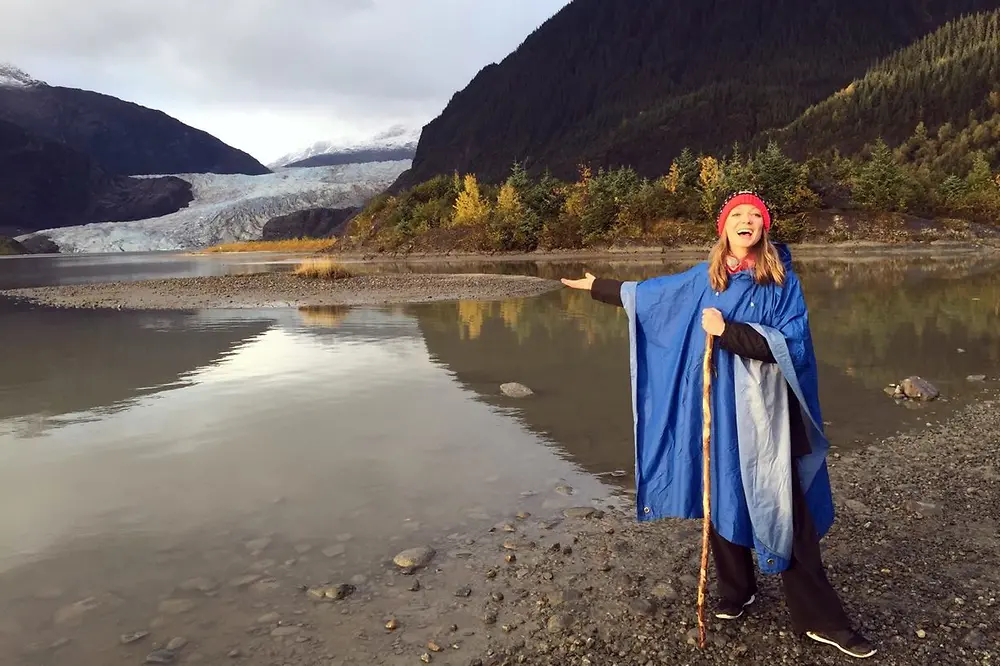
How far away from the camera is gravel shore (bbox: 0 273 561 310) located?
1014 inches

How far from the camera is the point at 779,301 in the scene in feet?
12.2

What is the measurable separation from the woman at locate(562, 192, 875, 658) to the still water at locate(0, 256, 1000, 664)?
2236mm

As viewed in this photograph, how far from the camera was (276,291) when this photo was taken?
2980cm

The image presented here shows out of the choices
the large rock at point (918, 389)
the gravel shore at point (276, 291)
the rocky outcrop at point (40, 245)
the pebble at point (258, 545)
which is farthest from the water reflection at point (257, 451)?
the rocky outcrop at point (40, 245)

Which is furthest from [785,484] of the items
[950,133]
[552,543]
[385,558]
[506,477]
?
[950,133]

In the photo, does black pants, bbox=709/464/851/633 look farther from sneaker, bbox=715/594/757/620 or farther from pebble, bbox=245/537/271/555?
pebble, bbox=245/537/271/555

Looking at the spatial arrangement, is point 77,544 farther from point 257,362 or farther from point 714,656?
point 257,362

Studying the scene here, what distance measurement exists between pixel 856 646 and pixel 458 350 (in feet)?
36.9

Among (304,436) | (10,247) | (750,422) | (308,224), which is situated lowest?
(304,436)

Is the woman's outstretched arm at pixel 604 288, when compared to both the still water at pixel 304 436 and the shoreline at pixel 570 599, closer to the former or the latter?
the shoreline at pixel 570 599

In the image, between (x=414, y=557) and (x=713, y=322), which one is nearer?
(x=713, y=322)

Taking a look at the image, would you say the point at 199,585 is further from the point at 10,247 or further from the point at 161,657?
the point at 10,247

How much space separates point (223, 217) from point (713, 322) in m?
151

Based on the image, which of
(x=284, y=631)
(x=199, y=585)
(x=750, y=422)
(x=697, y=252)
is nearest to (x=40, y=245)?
(x=697, y=252)
